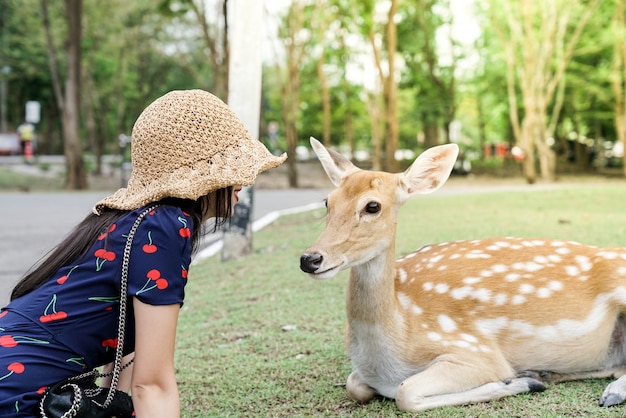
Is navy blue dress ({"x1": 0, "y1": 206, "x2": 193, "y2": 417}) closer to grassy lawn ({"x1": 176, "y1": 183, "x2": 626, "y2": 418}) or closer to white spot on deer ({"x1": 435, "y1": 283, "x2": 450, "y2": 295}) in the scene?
grassy lawn ({"x1": 176, "y1": 183, "x2": 626, "y2": 418})

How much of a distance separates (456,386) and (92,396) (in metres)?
1.44

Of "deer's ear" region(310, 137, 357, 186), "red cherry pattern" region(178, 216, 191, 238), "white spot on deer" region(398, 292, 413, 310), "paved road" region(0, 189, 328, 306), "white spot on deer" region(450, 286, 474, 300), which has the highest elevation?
"deer's ear" region(310, 137, 357, 186)

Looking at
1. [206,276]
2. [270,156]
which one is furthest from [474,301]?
[206,276]

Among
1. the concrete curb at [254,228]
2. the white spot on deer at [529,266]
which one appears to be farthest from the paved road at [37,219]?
the white spot on deer at [529,266]

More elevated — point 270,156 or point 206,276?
point 270,156

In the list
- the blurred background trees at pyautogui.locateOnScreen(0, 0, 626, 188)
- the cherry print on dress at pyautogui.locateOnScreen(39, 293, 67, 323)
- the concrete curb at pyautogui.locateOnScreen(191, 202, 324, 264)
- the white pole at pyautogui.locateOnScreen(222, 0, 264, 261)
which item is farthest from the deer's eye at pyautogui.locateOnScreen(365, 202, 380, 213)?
the blurred background trees at pyautogui.locateOnScreen(0, 0, 626, 188)

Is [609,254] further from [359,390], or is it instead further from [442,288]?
[359,390]

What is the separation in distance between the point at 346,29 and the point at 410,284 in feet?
76.9

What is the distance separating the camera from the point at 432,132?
34.0 metres

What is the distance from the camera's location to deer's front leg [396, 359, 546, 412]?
9.96ft

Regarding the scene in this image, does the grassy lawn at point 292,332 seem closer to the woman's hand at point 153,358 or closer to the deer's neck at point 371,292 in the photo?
the deer's neck at point 371,292

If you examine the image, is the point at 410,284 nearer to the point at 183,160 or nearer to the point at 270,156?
the point at 270,156

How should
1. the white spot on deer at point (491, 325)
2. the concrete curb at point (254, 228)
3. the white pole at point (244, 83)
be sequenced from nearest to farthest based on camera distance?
1. the white spot on deer at point (491, 325)
2. the white pole at point (244, 83)
3. the concrete curb at point (254, 228)

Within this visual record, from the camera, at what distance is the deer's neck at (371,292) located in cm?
312
